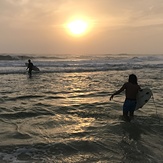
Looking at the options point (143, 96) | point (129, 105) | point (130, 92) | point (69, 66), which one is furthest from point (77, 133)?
point (69, 66)

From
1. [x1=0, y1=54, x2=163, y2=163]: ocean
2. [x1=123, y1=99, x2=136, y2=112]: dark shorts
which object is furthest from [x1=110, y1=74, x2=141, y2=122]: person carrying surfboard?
[x1=0, y1=54, x2=163, y2=163]: ocean

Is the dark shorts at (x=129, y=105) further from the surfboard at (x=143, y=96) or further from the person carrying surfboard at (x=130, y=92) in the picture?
the surfboard at (x=143, y=96)

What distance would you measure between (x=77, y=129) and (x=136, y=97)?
7.99 ft

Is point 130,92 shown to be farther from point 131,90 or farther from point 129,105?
point 129,105

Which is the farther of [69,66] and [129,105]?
[69,66]

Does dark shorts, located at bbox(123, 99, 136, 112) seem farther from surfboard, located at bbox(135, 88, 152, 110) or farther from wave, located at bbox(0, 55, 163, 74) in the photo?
wave, located at bbox(0, 55, 163, 74)

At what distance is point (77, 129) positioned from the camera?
837cm

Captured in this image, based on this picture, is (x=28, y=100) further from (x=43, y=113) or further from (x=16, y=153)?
(x=16, y=153)

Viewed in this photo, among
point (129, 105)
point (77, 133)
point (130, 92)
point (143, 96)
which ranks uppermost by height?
point (130, 92)

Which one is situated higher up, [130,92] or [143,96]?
[130,92]

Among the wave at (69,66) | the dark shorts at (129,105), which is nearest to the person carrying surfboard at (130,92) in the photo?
the dark shorts at (129,105)

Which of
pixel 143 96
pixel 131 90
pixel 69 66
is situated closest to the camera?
pixel 131 90

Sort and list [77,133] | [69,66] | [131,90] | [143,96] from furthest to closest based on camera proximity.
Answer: [69,66] → [143,96] → [131,90] → [77,133]

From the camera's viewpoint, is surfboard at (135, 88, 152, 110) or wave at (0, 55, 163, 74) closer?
surfboard at (135, 88, 152, 110)
